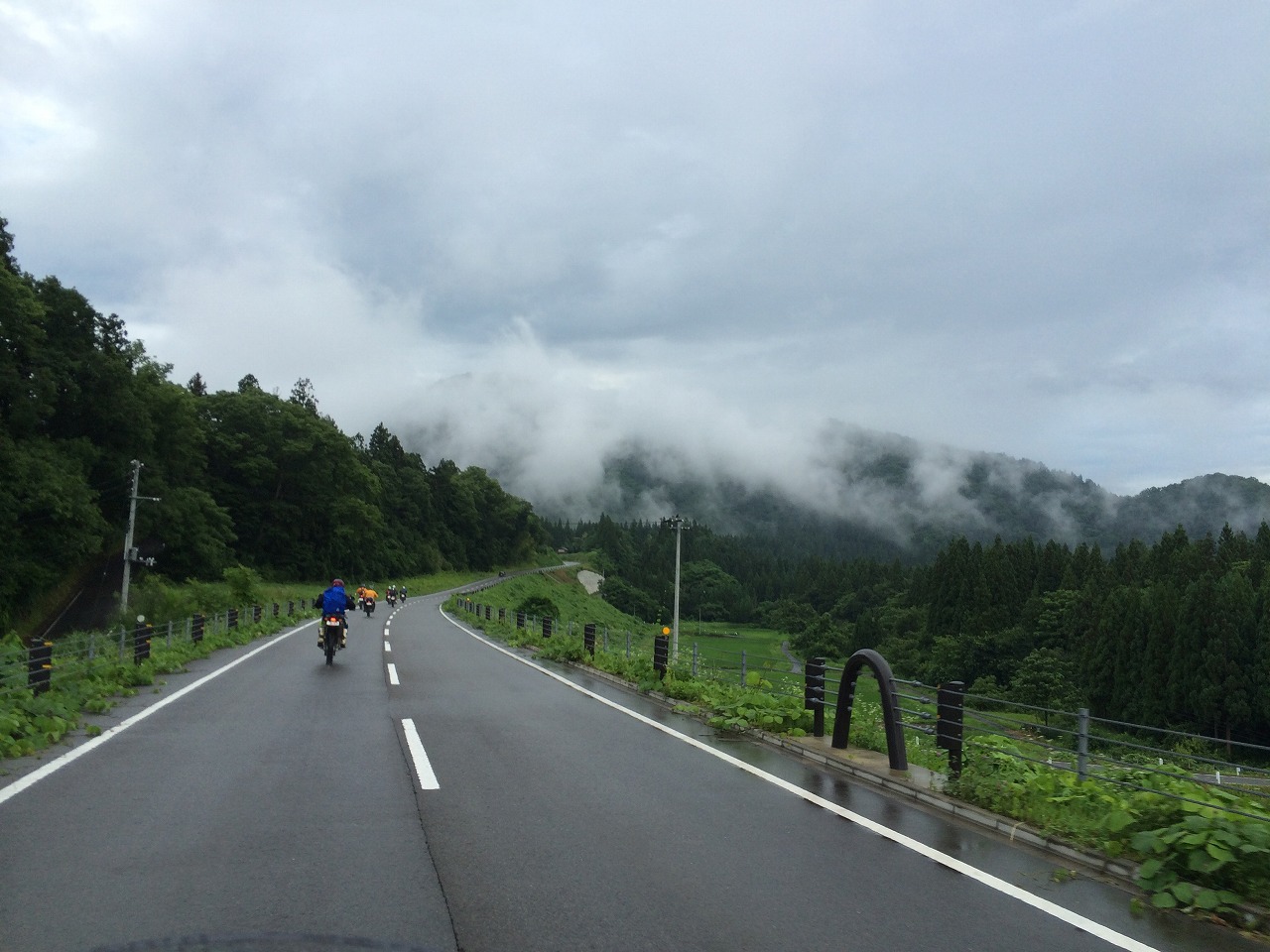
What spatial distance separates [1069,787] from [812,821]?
89.8 inches

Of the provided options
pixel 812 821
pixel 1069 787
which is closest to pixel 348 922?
pixel 812 821

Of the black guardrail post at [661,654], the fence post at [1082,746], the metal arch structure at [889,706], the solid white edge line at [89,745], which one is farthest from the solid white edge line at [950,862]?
the solid white edge line at [89,745]

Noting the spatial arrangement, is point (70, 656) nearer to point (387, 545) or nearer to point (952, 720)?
point (952, 720)

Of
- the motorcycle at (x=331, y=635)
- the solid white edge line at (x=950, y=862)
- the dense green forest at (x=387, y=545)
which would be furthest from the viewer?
the dense green forest at (x=387, y=545)

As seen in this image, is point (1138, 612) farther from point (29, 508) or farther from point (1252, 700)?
point (29, 508)

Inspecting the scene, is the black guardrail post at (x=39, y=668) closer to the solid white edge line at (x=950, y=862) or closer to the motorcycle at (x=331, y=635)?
the motorcycle at (x=331, y=635)

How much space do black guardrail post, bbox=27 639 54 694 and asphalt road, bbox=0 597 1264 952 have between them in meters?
2.67

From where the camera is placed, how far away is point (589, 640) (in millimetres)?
23047

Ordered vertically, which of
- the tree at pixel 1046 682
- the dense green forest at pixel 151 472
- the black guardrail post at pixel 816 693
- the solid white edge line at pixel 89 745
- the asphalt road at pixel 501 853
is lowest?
the tree at pixel 1046 682

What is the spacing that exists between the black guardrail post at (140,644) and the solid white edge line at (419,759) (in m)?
7.97

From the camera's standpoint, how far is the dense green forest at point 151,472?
1563 inches

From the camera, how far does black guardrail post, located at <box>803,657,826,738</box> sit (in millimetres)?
11367

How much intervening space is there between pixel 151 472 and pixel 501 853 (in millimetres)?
55336

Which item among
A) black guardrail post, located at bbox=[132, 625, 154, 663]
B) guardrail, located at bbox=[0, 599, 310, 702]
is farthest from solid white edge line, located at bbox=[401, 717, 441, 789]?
black guardrail post, located at bbox=[132, 625, 154, 663]
